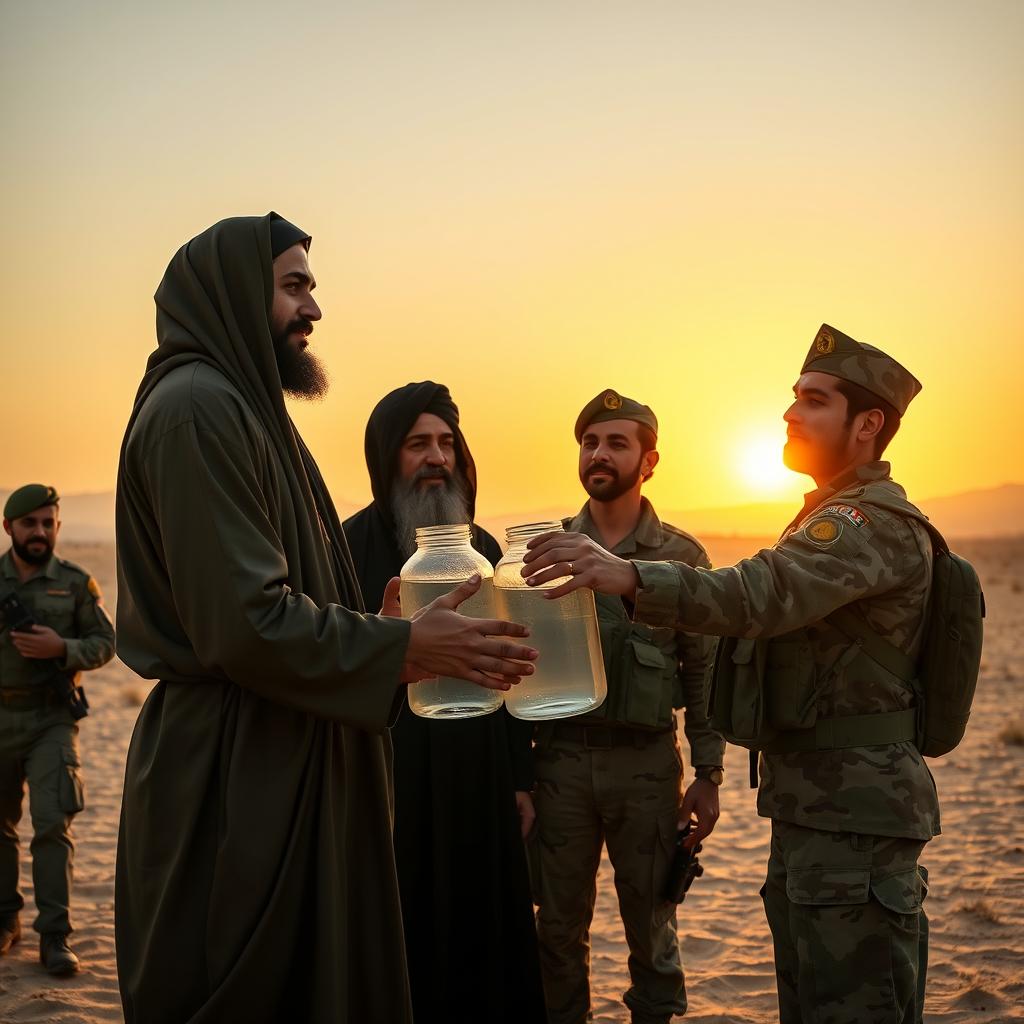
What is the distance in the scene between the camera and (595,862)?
5031 millimetres

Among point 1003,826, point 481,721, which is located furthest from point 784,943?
point 1003,826

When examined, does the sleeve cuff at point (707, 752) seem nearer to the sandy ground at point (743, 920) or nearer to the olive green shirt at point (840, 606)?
the olive green shirt at point (840, 606)

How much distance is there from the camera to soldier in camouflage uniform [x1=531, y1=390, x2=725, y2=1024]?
193 inches

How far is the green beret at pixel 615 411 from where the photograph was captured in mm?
5332

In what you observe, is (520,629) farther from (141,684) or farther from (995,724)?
(141,684)

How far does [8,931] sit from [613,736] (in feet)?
13.8

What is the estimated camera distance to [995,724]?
1460cm

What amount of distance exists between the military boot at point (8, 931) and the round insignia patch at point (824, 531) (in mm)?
5587

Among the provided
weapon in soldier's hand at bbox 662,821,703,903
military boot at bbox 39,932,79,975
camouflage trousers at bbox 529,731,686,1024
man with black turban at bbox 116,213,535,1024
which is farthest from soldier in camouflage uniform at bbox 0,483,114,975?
man with black turban at bbox 116,213,535,1024

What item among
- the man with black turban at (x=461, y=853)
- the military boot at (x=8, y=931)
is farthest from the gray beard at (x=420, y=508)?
the military boot at (x=8, y=931)

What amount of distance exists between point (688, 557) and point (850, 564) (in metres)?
1.70

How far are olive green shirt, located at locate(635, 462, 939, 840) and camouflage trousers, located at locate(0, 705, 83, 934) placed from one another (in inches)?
179

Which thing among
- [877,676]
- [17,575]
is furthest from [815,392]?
[17,575]

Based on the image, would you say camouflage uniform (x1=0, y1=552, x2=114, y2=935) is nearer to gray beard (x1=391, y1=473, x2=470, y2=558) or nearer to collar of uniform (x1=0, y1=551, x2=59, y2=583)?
collar of uniform (x1=0, y1=551, x2=59, y2=583)
